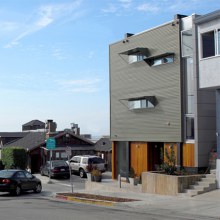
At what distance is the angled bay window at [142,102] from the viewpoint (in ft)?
96.6

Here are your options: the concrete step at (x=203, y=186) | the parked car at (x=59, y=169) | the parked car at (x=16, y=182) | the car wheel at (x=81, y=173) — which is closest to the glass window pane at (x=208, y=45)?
the concrete step at (x=203, y=186)

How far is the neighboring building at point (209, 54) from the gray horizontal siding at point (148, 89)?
3.62 m

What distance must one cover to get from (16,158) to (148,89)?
75.8ft

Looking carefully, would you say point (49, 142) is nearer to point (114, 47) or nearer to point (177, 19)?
point (114, 47)

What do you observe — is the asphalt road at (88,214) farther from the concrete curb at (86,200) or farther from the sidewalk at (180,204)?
the concrete curb at (86,200)

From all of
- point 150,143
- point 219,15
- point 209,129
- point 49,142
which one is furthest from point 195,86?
point 49,142

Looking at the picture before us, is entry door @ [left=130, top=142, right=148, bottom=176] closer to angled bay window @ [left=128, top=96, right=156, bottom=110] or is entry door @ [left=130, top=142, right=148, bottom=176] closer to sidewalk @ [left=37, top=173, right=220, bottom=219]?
angled bay window @ [left=128, top=96, right=156, bottom=110]

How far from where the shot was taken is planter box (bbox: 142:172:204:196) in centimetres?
2153

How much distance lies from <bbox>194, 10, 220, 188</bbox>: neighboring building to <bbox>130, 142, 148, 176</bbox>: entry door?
307 inches

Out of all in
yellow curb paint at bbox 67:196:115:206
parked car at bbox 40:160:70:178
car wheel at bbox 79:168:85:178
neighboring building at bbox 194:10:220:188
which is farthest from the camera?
car wheel at bbox 79:168:85:178

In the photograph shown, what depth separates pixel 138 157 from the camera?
31.0m

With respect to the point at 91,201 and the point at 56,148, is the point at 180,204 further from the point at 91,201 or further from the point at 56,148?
the point at 56,148

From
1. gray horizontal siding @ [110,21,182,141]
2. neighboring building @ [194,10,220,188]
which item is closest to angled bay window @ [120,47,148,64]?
gray horizontal siding @ [110,21,182,141]

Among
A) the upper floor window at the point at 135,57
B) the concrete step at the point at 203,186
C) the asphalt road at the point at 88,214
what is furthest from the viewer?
the upper floor window at the point at 135,57
